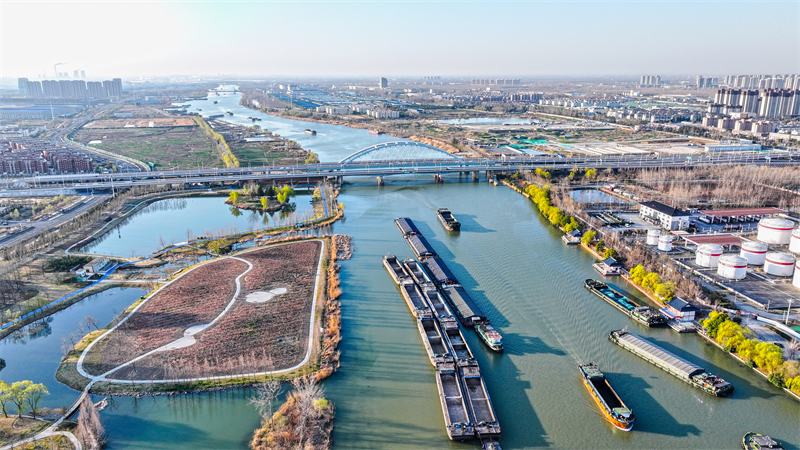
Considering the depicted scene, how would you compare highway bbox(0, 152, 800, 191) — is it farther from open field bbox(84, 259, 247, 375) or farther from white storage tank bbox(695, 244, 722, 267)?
white storage tank bbox(695, 244, 722, 267)

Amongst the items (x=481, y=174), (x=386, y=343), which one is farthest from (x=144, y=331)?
(x=481, y=174)

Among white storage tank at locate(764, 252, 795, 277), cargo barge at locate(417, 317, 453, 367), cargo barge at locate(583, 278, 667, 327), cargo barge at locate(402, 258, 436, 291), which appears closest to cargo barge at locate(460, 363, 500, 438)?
cargo barge at locate(417, 317, 453, 367)

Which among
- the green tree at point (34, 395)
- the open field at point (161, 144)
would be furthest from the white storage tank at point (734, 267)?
the open field at point (161, 144)

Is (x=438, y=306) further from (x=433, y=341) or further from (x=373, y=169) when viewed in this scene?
(x=373, y=169)

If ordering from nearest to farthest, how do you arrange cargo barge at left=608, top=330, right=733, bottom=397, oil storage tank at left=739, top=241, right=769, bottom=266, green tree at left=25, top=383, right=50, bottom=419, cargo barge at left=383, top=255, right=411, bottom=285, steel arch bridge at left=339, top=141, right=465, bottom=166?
green tree at left=25, top=383, right=50, bottom=419
cargo barge at left=608, top=330, right=733, bottom=397
cargo barge at left=383, top=255, right=411, bottom=285
oil storage tank at left=739, top=241, right=769, bottom=266
steel arch bridge at left=339, top=141, right=465, bottom=166

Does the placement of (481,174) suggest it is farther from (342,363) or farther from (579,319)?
(342,363)

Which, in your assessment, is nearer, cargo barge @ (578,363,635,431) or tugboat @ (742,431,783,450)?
tugboat @ (742,431,783,450)

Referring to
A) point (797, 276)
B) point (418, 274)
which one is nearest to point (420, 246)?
point (418, 274)
